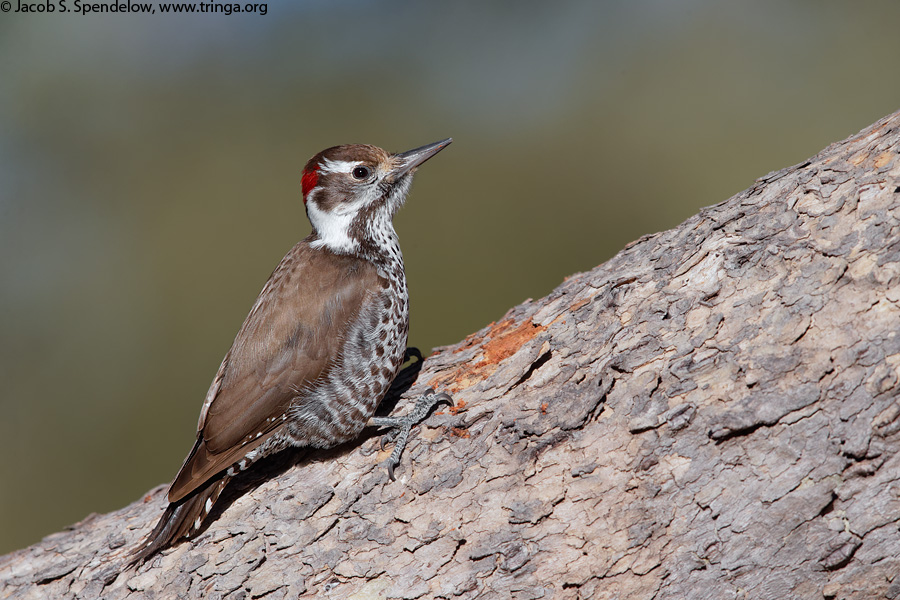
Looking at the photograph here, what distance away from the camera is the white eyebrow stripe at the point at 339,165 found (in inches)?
151

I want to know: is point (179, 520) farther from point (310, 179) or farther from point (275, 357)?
point (310, 179)

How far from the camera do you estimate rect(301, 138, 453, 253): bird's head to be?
381cm

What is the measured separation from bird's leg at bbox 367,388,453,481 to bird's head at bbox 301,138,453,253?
103 cm

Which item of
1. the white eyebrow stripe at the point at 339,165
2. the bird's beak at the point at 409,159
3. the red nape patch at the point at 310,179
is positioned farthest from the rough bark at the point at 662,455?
the red nape patch at the point at 310,179

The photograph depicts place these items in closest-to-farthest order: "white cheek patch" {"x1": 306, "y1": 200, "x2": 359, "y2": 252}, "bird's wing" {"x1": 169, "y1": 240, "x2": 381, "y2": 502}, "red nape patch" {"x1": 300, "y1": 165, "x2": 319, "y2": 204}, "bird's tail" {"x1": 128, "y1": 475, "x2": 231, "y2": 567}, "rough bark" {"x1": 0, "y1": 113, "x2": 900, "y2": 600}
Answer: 1. "rough bark" {"x1": 0, "y1": 113, "x2": 900, "y2": 600}
2. "bird's tail" {"x1": 128, "y1": 475, "x2": 231, "y2": 567}
3. "bird's wing" {"x1": 169, "y1": 240, "x2": 381, "y2": 502}
4. "white cheek patch" {"x1": 306, "y1": 200, "x2": 359, "y2": 252}
5. "red nape patch" {"x1": 300, "y1": 165, "x2": 319, "y2": 204}

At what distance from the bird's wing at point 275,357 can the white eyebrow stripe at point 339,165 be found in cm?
58

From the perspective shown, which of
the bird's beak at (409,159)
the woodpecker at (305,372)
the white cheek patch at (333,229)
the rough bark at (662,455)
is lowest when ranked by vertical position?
the rough bark at (662,455)

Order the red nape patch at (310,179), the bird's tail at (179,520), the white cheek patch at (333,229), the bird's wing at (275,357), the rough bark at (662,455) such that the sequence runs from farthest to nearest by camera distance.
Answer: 1. the red nape patch at (310,179)
2. the white cheek patch at (333,229)
3. the bird's wing at (275,357)
4. the bird's tail at (179,520)
5. the rough bark at (662,455)

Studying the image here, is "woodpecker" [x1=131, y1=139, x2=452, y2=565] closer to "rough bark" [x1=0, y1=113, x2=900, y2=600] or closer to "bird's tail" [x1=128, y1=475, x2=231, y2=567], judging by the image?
"bird's tail" [x1=128, y1=475, x2=231, y2=567]

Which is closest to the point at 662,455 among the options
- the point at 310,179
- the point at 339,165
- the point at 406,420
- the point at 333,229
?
the point at 406,420

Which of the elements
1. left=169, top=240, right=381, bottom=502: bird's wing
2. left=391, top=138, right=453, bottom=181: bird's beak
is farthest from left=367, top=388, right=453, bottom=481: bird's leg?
left=391, top=138, right=453, bottom=181: bird's beak

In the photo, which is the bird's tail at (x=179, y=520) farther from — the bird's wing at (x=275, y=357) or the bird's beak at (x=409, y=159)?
the bird's beak at (x=409, y=159)

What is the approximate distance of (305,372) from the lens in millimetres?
3270

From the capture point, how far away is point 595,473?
2.50m
